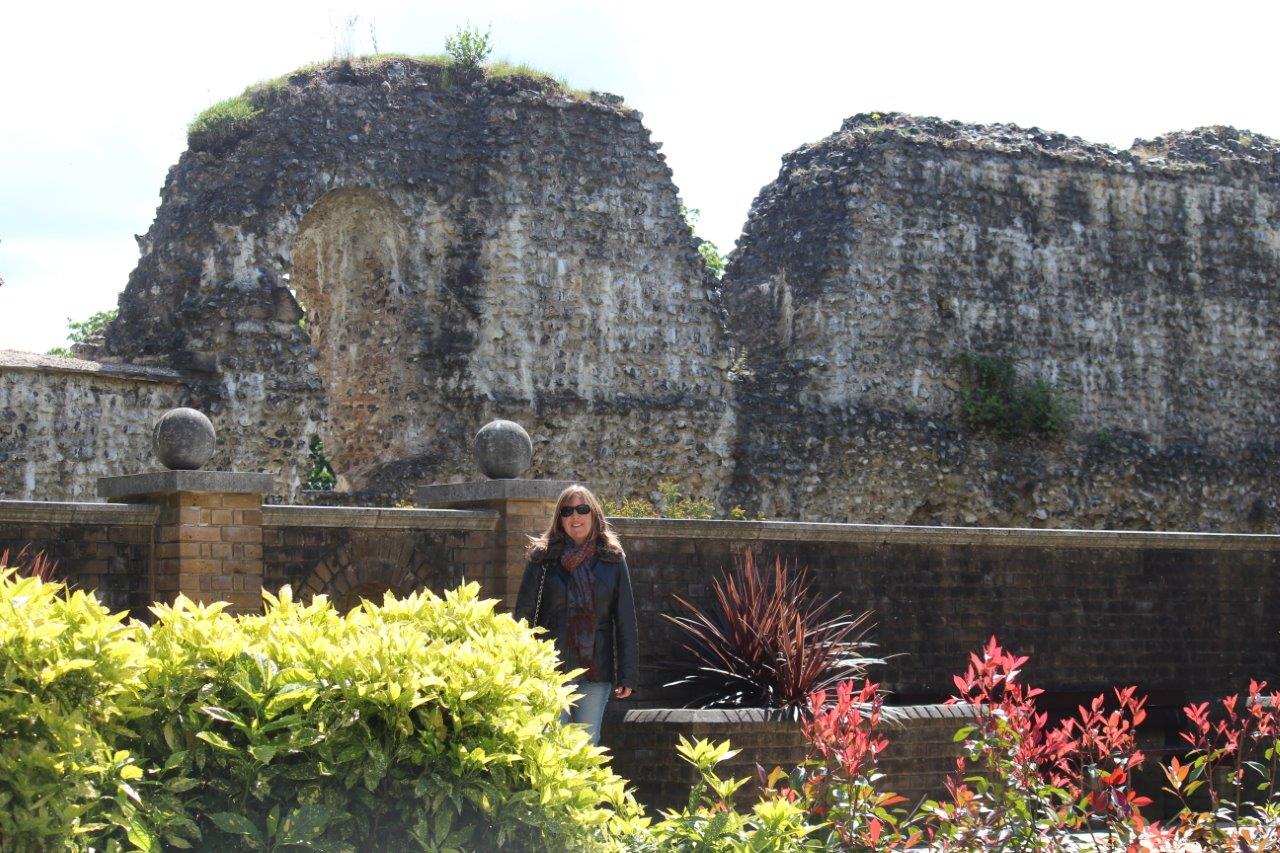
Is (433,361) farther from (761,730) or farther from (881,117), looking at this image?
(761,730)

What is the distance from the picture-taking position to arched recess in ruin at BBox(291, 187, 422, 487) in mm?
18391

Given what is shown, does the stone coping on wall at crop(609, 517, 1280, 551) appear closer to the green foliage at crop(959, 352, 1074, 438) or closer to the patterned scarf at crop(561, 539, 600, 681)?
the patterned scarf at crop(561, 539, 600, 681)

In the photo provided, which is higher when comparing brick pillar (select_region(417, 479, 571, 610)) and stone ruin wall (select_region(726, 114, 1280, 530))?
stone ruin wall (select_region(726, 114, 1280, 530))

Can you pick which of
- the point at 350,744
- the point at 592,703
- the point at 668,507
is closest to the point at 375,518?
the point at 592,703

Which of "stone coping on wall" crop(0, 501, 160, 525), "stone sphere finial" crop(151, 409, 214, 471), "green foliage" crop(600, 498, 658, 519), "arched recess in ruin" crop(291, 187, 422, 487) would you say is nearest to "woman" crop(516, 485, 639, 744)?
"stone sphere finial" crop(151, 409, 214, 471)

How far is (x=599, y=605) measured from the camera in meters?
8.38

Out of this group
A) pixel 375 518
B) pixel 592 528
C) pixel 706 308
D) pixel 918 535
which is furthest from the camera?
pixel 706 308

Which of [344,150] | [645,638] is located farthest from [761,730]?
[344,150]

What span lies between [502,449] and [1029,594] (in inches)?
198

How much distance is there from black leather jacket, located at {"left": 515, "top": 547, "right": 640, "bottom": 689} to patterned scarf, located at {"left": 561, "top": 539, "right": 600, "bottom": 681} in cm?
2

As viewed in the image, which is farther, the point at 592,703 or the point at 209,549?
the point at 209,549

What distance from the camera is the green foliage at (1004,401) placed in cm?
2208

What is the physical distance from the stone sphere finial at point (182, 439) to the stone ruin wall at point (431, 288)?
7021 millimetres

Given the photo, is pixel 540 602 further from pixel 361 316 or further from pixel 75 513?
pixel 361 316
